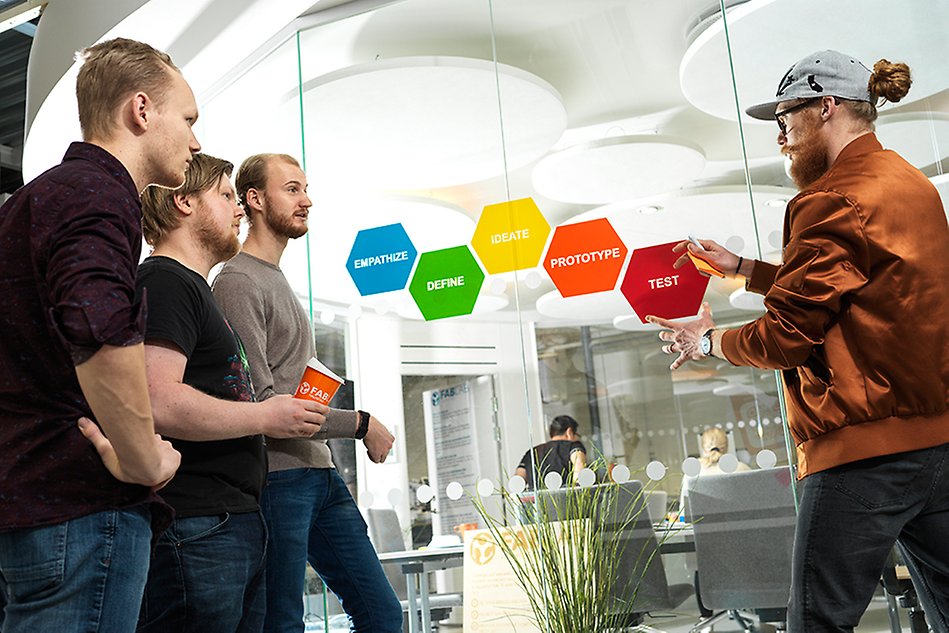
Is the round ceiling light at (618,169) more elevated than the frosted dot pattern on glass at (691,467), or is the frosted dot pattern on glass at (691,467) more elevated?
the round ceiling light at (618,169)

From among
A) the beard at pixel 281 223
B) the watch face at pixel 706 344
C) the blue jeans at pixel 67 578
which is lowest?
the blue jeans at pixel 67 578

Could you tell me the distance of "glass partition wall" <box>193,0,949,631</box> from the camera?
→ 3127mm

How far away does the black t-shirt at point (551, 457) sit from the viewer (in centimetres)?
323

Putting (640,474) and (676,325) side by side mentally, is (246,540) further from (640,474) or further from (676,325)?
(640,474)

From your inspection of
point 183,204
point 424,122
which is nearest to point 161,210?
point 183,204

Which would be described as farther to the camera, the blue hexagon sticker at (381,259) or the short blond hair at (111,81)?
the blue hexagon sticker at (381,259)

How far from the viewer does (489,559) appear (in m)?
3.28

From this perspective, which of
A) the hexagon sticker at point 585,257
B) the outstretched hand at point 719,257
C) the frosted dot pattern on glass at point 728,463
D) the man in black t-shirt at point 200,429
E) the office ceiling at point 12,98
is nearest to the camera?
the man in black t-shirt at point 200,429

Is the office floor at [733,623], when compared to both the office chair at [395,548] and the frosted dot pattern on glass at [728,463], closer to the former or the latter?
the office chair at [395,548]

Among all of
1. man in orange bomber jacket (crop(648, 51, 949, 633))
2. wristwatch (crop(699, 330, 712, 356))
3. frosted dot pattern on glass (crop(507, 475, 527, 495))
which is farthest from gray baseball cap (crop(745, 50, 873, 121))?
frosted dot pattern on glass (crop(507, 475, 527, 495))

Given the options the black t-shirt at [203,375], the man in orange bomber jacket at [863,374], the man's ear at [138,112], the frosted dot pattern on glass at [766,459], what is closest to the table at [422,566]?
the frosted dot pattern on glass at [766,459]

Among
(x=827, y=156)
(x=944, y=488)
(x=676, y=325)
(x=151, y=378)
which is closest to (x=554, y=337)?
(x=676, y=325)

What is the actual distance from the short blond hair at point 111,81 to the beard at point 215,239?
1.56 ft

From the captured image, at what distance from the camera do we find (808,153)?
2.07 m
